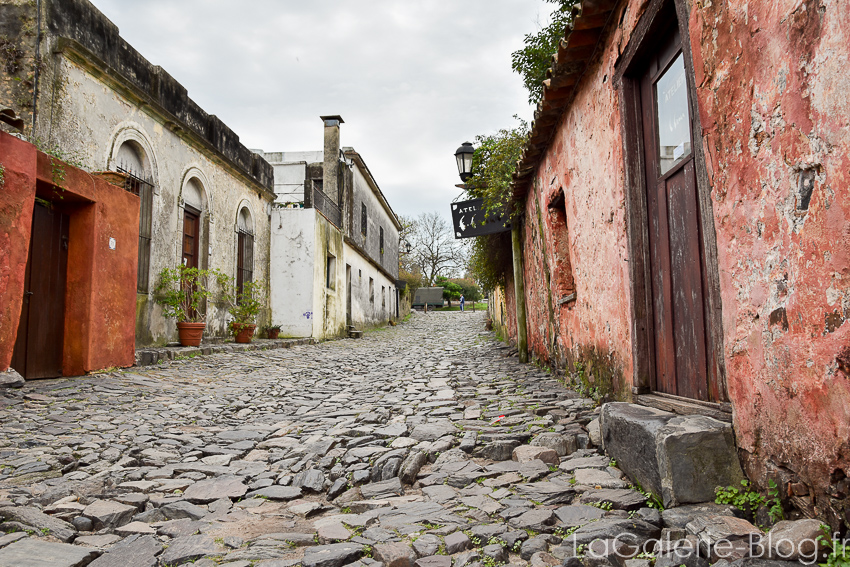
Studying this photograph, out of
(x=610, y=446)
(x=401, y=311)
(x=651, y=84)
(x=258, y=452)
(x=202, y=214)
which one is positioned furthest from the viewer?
(x=401, y=311)

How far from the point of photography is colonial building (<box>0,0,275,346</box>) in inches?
235

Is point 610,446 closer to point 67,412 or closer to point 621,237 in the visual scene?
point 621,237

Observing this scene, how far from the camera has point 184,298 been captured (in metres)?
8.66

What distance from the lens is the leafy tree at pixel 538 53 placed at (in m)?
6.55

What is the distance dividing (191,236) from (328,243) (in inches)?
210

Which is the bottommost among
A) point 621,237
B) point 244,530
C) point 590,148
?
point 244,530

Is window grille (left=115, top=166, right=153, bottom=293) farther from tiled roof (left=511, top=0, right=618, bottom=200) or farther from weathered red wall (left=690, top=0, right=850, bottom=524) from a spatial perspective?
weathered red wall (left=690, top=0, right=850, bottom=524)

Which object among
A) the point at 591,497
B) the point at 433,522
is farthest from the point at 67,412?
the point at 591,497

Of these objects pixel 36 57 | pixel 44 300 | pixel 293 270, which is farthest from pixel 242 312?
pixel 36 57

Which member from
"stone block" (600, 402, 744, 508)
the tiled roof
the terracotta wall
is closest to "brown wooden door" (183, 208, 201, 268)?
the terracotta wall

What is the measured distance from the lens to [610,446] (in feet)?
9.23

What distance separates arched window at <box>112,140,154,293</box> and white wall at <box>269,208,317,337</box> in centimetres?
527

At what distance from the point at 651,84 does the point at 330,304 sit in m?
12.6

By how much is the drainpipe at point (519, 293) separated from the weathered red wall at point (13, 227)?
20.6 ft
